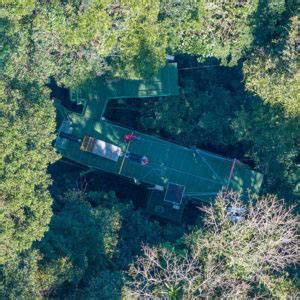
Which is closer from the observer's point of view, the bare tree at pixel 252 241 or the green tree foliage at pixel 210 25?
the bare tree at pixel 252 241

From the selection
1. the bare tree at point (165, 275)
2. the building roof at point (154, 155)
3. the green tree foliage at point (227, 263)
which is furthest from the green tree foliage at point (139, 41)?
the bare tree at point (165, 275)

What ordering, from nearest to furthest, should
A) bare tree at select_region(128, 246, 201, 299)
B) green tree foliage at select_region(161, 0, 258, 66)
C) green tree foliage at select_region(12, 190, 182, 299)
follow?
bare tree at select_region(128, 246, 201, 299) < green tree foliage at select_region(12, 190, 182, 299) < green tree foliage at select_region(161, 0, 258, 66)

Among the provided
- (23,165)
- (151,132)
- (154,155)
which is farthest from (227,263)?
(151,132)

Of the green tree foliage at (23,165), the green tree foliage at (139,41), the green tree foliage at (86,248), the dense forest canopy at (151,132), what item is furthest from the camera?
the green tree foliage at (139,41)

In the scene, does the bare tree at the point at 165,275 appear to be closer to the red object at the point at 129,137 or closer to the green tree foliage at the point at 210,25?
the red object at the point at 129,137

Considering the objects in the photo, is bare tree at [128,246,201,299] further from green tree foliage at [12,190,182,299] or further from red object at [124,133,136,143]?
red object at [124,133,136,143]

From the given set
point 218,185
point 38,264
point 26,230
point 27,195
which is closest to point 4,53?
point 27,195

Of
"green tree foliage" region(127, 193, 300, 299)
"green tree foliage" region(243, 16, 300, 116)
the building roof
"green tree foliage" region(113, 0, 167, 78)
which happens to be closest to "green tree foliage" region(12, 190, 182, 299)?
"green tree foliage" region(127, 193, 300, 299)
